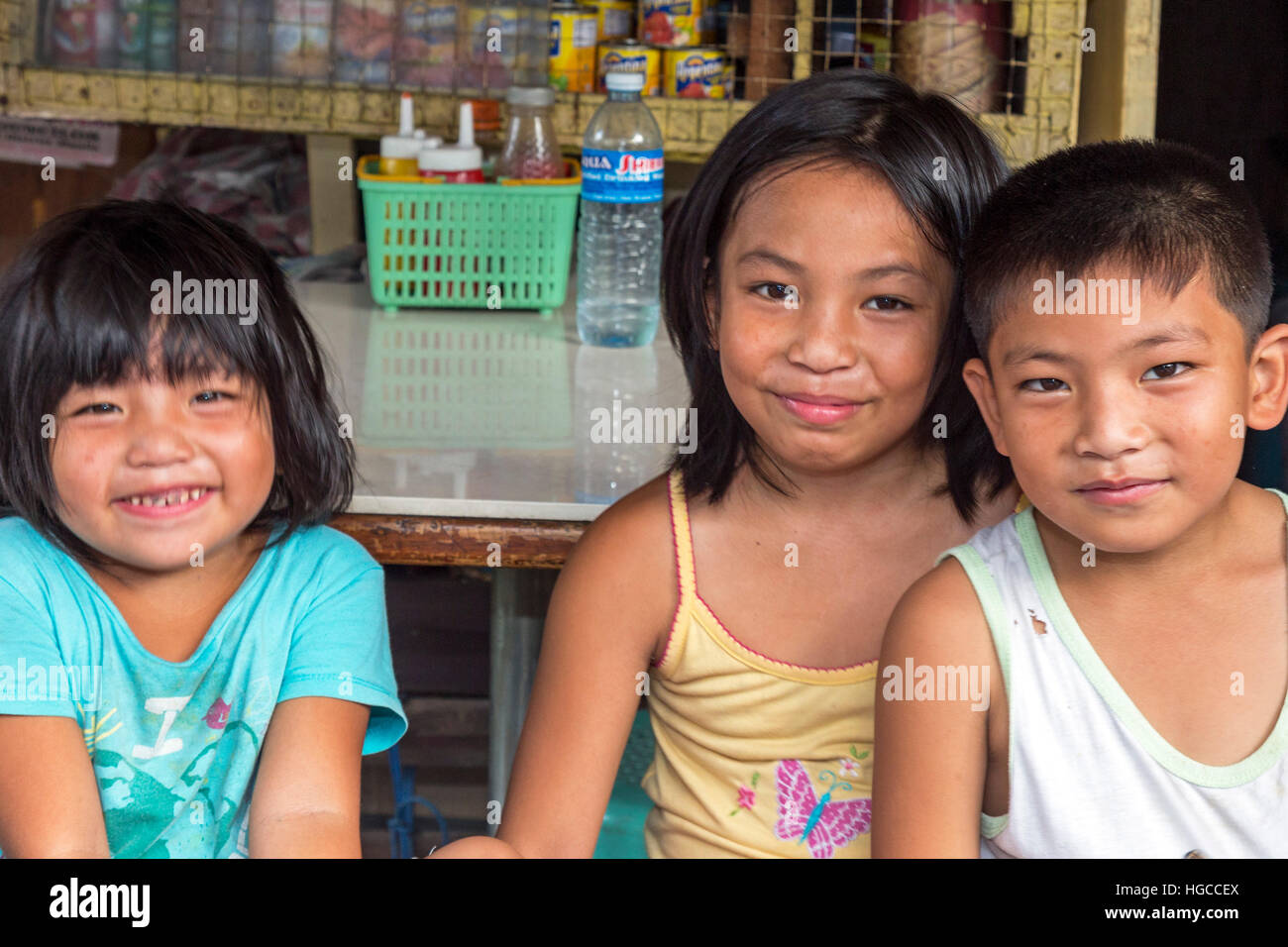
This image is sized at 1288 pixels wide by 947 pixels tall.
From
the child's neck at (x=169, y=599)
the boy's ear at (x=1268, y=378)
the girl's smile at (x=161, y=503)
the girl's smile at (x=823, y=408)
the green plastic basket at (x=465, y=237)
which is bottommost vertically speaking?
the child's neck at (x=169, y=599)

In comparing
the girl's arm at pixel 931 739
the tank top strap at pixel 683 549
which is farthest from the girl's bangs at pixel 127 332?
the girl's arm at pixel 931 739

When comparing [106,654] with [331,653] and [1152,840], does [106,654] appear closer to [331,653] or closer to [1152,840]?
[331,653]

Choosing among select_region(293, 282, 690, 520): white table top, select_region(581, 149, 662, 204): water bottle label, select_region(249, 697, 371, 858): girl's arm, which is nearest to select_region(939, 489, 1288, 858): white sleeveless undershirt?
select_region(293, 282, 690, 520): white table top

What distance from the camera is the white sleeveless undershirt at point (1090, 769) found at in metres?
1.03

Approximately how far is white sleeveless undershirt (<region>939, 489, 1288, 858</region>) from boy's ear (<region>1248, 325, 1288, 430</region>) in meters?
0.14

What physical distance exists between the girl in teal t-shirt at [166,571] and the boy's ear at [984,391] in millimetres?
552

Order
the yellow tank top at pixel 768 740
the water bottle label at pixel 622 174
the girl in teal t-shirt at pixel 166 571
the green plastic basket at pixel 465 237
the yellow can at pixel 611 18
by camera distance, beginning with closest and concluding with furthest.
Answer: the girl in teal t-shirt at pixel 166 571, the yellow tank top at pixel 768 740, the water bottle label at pixel 622 174, the green plastic basket at pixel 465 237, the yellow can at pixel 611 18

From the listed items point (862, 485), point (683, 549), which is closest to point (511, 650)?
point (683, 549)

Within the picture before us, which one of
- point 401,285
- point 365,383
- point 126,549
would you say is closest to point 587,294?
point 401,285

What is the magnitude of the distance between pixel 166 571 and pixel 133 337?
204 millimetres

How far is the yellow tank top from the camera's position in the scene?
Answer: 4.00ft

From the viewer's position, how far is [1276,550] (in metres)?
1.09

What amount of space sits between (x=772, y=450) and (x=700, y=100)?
909mm

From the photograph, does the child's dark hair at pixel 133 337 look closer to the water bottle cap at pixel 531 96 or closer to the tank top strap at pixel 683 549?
the tank top strap at pixel 683 549
